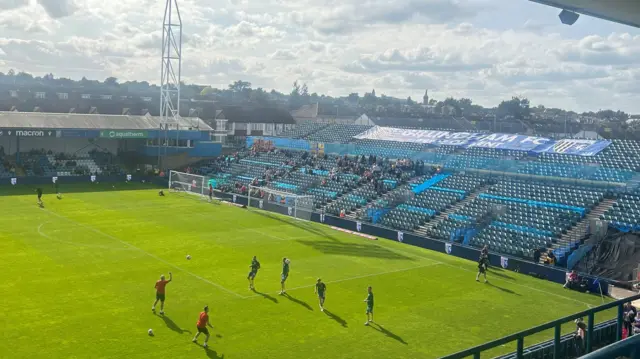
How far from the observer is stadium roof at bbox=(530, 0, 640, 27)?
8.52 m

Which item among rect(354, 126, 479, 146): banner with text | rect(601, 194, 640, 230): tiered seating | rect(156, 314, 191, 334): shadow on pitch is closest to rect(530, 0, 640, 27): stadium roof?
rect(156, 314, 191, 334): shadow on pitch

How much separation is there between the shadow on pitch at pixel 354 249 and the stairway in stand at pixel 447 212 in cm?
513

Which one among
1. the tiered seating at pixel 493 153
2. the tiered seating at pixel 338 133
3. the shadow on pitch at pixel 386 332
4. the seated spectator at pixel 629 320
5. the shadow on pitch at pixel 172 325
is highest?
the tiered seating at pixel 338 133

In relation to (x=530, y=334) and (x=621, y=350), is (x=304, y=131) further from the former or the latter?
(x=621, y=350)

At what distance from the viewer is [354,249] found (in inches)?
1431

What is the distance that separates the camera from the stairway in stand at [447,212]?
41594mm

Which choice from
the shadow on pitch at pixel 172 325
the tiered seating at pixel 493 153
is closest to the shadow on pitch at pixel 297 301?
the shadow on pitch at pixel 172 325

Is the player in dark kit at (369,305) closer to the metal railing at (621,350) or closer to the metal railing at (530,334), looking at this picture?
the metal railing at (530,334)

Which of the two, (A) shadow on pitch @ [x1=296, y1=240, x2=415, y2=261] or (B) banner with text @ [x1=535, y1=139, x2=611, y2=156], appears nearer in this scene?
(A) shadow on pitch @ [x1=296, y1=240, x2=415, y2=261]

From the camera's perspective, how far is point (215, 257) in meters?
32.1

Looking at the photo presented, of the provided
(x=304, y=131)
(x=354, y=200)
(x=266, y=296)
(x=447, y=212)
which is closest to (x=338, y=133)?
(x=304, y=131)

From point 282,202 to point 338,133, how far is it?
2464 cm

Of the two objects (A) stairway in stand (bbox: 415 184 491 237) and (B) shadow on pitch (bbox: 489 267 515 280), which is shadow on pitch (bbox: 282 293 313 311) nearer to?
(B) shadow on pitch (bbox: 489 267 515 280)

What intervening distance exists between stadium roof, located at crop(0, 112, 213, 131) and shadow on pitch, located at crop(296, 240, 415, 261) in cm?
3762
